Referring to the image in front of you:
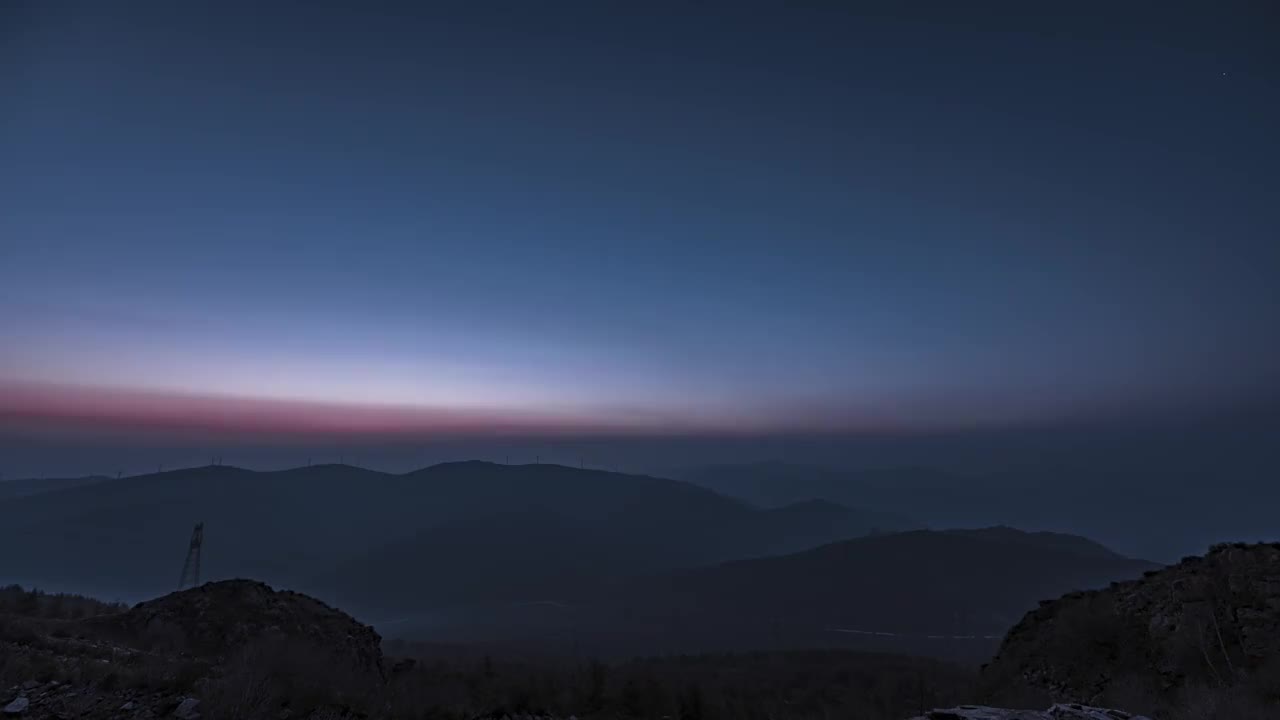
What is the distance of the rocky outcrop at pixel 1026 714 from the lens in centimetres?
728

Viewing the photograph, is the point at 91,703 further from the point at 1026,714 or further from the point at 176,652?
the point at 1026,714

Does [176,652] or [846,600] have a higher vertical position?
[176,652]

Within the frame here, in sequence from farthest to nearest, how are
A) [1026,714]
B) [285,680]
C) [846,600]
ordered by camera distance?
[846,600] → [285,680] → [1026,714]

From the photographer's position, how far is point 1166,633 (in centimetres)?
1437

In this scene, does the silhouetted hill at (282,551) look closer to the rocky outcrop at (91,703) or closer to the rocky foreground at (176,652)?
the rocky foreground at (176,652)

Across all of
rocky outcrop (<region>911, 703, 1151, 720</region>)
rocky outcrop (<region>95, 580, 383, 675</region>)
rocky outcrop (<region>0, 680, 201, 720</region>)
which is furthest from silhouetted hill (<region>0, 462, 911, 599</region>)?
rocky outcrop (<region>911, 703, 1151, 720</region>)

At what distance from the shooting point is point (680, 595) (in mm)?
108000

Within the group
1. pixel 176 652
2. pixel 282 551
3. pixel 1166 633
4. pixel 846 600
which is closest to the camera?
pixel 1166 633

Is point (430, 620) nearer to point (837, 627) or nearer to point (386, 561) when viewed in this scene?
point (386, 561)

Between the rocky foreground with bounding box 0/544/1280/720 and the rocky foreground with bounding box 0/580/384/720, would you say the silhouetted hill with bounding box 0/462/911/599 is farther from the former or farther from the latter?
the rocky foreground with bounding box 0/544/1280/720

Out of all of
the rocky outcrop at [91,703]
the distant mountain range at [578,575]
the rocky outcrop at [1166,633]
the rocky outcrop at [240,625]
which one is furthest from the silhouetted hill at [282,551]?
the rocky outcrop at [91,703]

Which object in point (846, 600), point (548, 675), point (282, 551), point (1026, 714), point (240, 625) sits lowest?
point (282, 551)

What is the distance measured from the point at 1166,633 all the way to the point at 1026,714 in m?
10.7

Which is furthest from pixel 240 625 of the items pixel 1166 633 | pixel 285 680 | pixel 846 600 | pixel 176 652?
pixel 846 600
